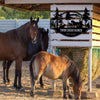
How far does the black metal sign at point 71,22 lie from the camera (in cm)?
733

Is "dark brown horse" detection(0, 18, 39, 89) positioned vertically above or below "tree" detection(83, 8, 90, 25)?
below

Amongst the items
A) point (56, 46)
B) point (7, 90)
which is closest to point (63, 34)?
point (56, 46)

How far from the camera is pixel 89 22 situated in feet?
24.0

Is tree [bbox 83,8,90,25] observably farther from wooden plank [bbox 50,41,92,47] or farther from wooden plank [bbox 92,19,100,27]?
wooden plank [bbox 50,41,92,47]

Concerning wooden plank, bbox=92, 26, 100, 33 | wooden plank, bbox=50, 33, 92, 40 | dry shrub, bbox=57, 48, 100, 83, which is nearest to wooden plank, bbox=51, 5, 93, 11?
wooden plank, bbox=92, 26, 100, 33

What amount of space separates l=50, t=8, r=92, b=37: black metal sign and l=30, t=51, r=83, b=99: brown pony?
2.78 ft

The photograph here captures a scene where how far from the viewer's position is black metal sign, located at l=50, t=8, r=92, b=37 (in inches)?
289

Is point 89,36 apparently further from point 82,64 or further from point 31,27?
point 31,27

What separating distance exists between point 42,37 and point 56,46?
5.51 ft

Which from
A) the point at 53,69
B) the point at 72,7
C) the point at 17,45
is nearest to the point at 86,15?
the point at 72,7

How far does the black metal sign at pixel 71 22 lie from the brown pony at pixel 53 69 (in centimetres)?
85

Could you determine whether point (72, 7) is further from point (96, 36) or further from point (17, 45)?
point (17, 45)

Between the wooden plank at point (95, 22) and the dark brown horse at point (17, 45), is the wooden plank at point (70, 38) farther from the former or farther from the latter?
the dark brown horse at point (17, 45)

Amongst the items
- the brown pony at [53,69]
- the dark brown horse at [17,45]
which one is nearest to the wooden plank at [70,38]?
the brown pony at [53,69]
